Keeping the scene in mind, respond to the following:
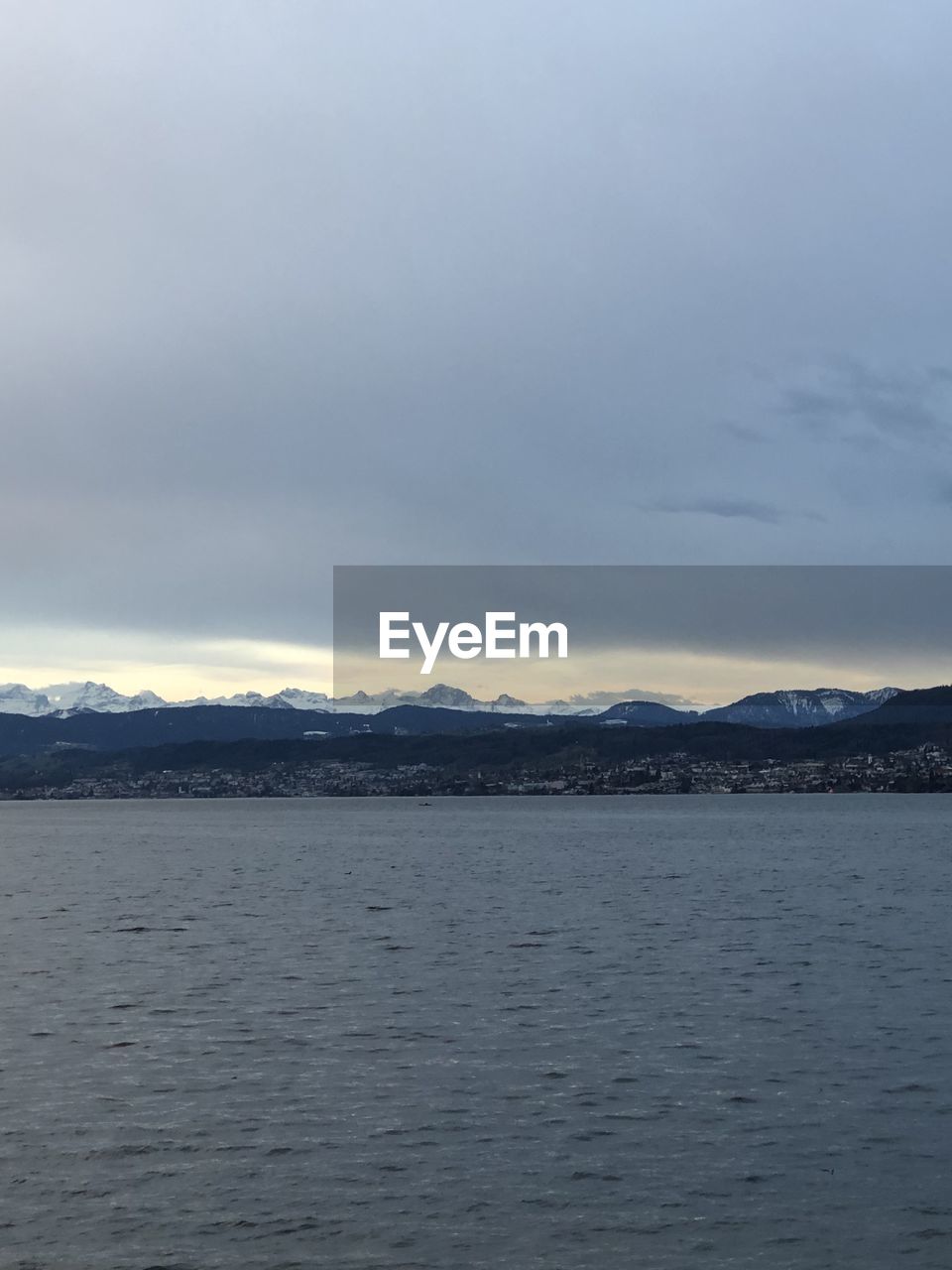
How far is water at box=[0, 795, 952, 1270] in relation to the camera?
25.2m

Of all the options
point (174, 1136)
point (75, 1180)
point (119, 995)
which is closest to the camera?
point (75, 1180)

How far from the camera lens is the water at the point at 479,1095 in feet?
82.8

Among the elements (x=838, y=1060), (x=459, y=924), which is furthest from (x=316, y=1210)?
(x=459, y=924)

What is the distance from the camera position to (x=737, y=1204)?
2664cm

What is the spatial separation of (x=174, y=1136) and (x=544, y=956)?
32.9m

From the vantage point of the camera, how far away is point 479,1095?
35312mm

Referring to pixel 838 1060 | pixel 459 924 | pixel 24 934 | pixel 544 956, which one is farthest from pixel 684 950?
pixel 24 934

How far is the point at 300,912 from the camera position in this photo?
88062mm

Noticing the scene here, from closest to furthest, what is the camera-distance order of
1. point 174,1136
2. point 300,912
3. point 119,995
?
point 174,1136, point 119,995, point 300,912

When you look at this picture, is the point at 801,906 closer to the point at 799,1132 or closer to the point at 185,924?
the point at 185,924

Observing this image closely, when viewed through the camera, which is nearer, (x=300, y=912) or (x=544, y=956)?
(x=544, y=956)

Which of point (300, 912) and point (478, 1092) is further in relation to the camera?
point (300, 912)

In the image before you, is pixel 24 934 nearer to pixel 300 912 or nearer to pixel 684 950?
pixel 300 912

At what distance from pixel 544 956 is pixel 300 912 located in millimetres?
29558
